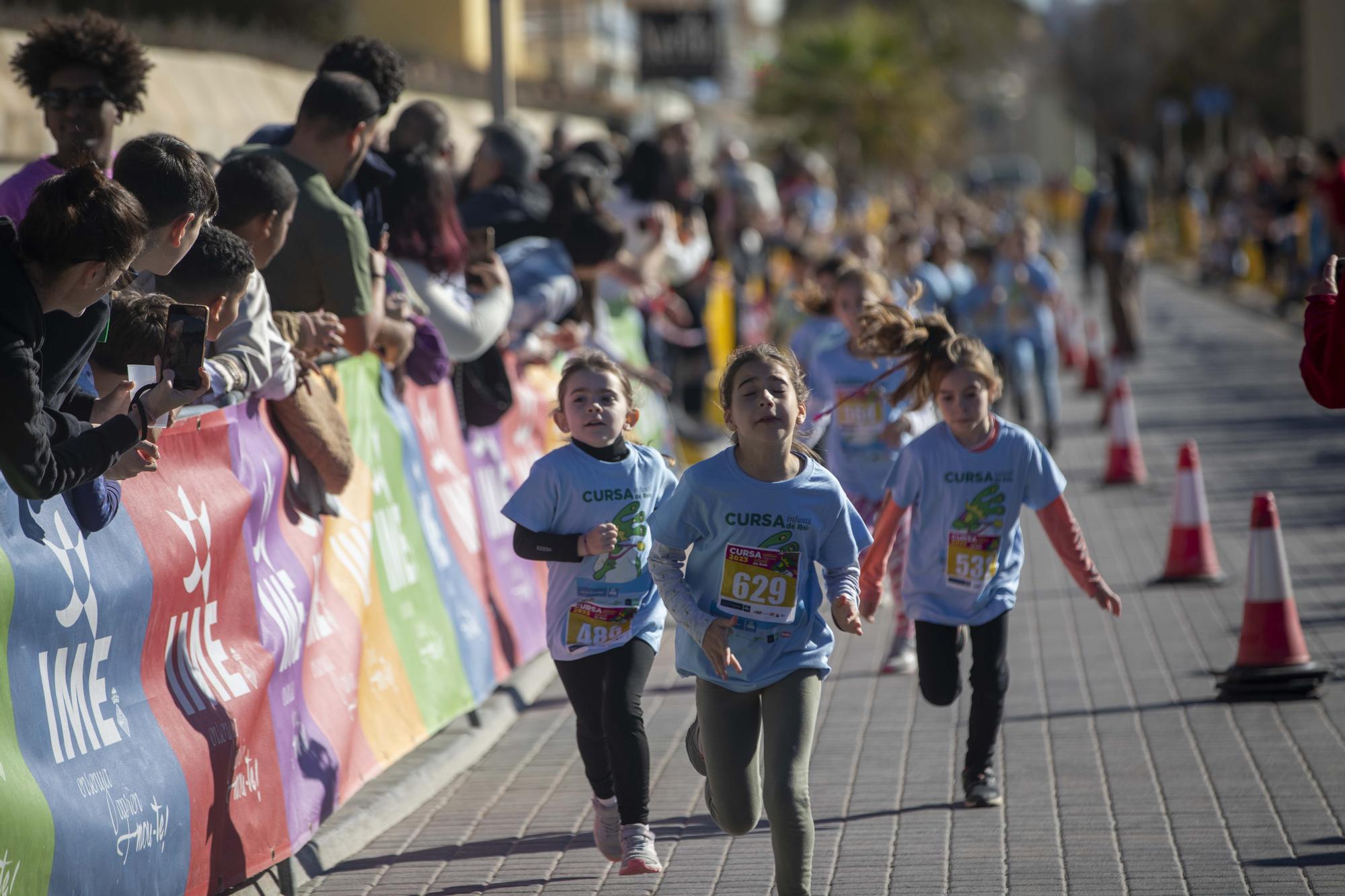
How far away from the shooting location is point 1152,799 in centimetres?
612

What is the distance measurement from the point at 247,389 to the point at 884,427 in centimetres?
371

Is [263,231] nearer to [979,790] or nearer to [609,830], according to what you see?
[609,830]

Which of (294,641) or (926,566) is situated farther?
(926,566)

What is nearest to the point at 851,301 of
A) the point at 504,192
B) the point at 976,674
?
the point at 504,192

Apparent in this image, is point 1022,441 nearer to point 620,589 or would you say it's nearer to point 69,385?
point 620,589

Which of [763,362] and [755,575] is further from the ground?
[763,362]

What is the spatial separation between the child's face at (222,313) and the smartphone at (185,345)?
2.26 feet

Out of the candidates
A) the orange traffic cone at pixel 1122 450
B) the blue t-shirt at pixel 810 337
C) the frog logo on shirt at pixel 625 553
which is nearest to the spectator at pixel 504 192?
the blue t-shirt at pixel 810 337

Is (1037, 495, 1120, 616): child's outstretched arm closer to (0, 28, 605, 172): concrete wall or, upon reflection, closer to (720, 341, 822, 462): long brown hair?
(720, 341, 822, 462): long brown hair

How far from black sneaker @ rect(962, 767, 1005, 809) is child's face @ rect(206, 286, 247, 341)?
9.60 feet

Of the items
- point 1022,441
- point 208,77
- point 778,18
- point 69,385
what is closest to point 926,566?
point 1022,441

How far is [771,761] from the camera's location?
4.80 metres

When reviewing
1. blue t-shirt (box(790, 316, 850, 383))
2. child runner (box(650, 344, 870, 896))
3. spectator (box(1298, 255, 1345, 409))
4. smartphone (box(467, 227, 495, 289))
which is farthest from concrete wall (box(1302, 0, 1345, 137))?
child runner (box(650, 344, 870, 896))

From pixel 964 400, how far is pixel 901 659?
2493 mm
